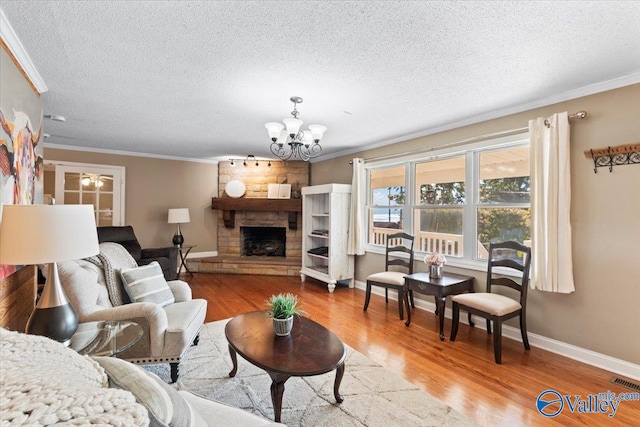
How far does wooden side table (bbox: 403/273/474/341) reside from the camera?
9.96ft

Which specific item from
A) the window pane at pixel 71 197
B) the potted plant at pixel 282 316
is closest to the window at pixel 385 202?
Answer: the potted plant at pixel 282 316

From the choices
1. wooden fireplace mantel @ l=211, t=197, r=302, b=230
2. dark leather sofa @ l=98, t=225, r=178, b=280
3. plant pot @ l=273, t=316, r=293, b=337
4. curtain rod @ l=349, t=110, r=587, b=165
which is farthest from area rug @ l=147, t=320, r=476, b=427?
wooden fireplace mantel @ l=211, t=197, r=302, b=230

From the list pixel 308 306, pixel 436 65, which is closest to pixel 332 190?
pixel 308 306

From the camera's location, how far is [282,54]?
2.05 metres

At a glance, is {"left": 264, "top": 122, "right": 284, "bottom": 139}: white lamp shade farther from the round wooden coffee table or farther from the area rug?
the area rug

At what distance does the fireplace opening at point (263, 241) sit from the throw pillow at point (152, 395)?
5710 millimetres

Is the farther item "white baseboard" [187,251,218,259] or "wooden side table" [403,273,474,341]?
"white baseboard" [187,251,218,259]

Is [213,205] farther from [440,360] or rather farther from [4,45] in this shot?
[440,360]

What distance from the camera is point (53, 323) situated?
5.33 ft

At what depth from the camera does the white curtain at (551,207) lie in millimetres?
2609

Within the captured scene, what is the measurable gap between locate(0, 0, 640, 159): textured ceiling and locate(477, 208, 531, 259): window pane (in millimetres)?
1040

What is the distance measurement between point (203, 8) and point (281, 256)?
531cm

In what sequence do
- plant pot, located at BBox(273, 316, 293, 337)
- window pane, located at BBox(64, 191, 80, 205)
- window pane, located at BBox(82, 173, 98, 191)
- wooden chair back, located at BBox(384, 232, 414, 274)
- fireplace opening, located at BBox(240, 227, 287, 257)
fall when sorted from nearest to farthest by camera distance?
plant pot, located at BBox(273, 316, 293, 337), wooden chair back, located at BBox(384, 232, 414, 274), window pane, located at BBox(64, 191, 80, 205), window pane, located at BBox(82, 173, 98, 191), fireplace opening, located at BBox(240, 227, 287, 257)

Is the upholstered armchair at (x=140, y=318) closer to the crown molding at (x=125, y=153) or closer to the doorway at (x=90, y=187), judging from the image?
the doorway at (x=90, y=187)
